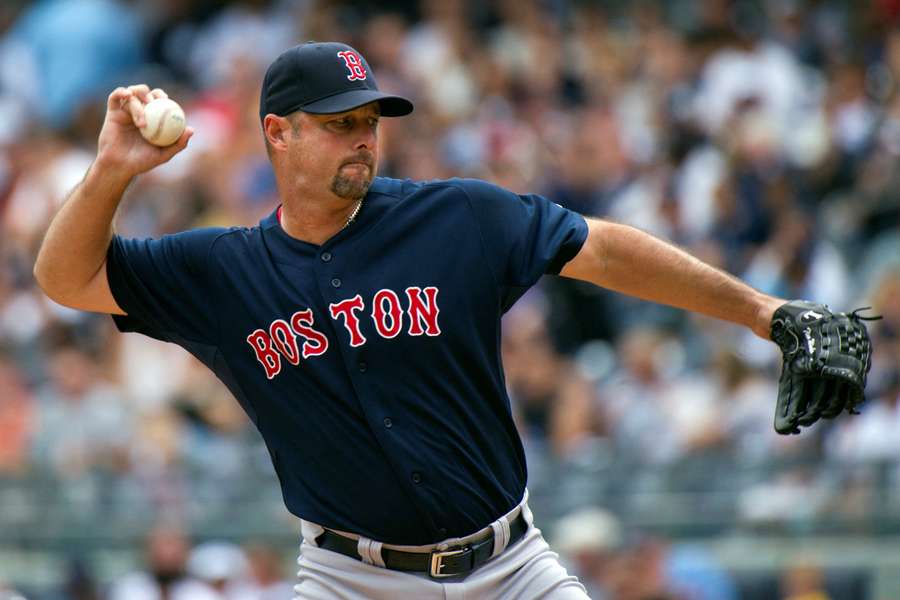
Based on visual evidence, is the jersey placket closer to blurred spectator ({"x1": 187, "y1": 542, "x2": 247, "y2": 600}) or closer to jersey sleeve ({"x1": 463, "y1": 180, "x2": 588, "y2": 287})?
jersey sleeve ({"x1": 463, "y1": 180, "x2": 588, "y2": 287})

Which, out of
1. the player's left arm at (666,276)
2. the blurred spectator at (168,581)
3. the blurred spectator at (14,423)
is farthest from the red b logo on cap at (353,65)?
Answer: the blurred spectator at (14,423)

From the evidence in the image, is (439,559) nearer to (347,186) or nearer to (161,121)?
(347,186)

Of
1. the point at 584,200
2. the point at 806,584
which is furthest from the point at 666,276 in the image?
the point at 584,200

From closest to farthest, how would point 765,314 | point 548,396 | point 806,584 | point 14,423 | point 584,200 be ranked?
point 765,314 < point 806,584 < point 548,396 < point 14,423 < point 584,200

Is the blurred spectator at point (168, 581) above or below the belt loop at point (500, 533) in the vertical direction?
→ above

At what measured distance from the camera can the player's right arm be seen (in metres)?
4.08

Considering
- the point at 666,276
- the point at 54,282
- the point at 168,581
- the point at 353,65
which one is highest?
the point at 168,581

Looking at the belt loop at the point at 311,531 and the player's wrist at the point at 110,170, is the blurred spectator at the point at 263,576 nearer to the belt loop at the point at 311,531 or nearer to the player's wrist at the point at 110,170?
the belt loop at the point at 311,531

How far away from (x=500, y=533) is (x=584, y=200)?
6.38m

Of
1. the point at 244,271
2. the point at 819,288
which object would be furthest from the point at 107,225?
the point at 819,288

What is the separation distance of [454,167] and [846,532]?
4100 millimetres

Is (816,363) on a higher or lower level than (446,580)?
higher

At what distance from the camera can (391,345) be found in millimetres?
4023

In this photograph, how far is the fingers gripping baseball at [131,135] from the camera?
13.4 feet
